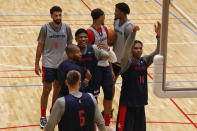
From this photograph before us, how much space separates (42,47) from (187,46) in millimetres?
2913

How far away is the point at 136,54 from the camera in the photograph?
5.91 metres

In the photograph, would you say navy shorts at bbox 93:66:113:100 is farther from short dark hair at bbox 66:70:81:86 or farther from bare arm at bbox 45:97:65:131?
bare arm at bbox 45:97:65:131

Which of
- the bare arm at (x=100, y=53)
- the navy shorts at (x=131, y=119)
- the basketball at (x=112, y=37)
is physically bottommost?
the navy shorts at (x=131, y=119)

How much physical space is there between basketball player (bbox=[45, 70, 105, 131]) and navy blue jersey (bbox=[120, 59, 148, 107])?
1.14 metres

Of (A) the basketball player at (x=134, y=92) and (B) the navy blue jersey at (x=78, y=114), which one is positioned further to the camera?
(A) the basketball player at (x=134, y=92)

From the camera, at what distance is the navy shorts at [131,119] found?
19.4 ft

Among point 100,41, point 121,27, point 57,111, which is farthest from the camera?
point 121,27

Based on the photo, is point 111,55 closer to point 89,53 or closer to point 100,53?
point 100,53

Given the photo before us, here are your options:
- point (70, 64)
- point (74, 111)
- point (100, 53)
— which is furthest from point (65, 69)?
point (74, 111)

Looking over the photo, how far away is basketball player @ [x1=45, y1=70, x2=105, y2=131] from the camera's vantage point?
469cm

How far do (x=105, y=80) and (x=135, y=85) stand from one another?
1035mm

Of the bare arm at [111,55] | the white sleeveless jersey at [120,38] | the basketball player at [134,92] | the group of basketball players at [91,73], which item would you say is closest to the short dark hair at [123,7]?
the group of basketball players at [91,73]

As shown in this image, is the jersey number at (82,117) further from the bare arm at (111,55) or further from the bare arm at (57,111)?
the bare arm at (111,55)

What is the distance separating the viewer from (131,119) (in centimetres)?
591
